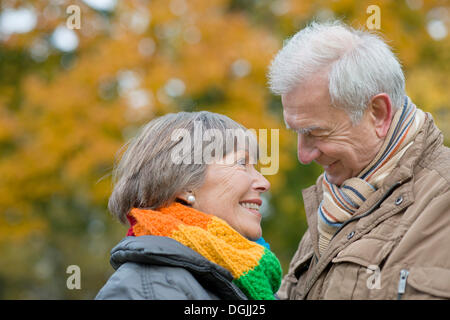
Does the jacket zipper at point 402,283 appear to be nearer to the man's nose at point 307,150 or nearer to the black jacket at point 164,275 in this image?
the black jacket at point 164,275

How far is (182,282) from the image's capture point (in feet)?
7.05

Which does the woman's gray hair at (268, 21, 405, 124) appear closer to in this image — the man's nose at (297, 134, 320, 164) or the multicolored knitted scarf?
the man's nose at (297, 134, 320, 164)

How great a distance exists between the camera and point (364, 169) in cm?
263

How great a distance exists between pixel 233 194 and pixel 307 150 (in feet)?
1.46

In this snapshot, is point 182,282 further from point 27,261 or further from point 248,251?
point 27,261

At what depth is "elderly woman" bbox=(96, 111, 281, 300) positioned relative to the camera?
7.12 ft

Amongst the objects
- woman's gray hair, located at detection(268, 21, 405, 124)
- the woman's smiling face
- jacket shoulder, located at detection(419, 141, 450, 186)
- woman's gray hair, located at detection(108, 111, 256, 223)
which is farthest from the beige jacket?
woman's gray hair, located at detection(108, 111, 256, 223)

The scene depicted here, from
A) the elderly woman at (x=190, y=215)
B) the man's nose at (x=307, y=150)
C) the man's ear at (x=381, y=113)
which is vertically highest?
the man's ear at (x=381, y=113)

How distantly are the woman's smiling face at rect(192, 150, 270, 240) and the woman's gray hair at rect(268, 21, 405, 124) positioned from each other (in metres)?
0.44

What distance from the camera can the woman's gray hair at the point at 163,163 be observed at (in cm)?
250

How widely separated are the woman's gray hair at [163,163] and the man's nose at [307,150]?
1.16 feet

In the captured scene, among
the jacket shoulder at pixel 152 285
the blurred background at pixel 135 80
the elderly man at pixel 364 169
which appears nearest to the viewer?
the jacket shoulder at pixel 152 285

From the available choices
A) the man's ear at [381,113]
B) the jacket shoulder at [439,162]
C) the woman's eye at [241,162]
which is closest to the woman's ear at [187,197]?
the woman's eye at [241,162]

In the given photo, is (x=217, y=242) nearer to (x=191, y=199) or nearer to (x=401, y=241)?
(x=191, y=199)
